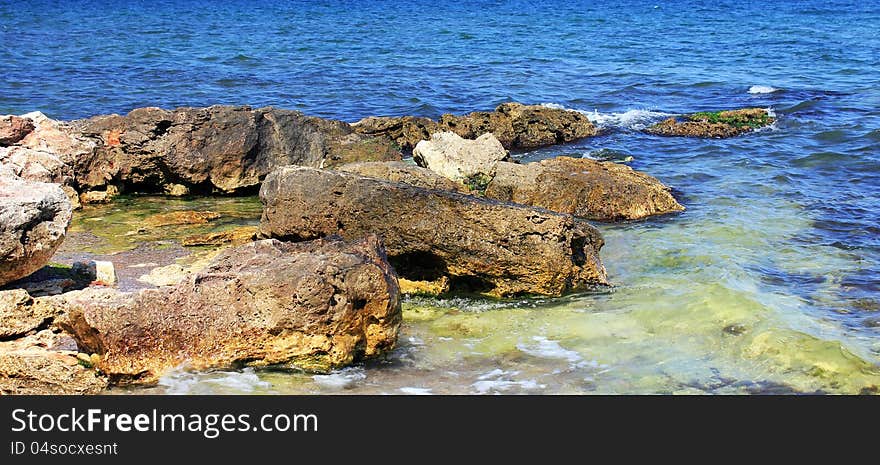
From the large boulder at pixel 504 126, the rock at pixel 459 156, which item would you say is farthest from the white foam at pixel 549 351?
the large boulder at pixel 504 126

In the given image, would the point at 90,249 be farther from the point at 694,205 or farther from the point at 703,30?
the point at 703,30

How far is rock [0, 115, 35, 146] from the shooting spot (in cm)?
1082

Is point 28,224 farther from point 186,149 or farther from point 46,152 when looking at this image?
point 186,149

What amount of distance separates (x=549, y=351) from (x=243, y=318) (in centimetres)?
240

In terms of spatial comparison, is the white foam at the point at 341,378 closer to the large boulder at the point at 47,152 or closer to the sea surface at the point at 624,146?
the sea surface at the point at 624,146

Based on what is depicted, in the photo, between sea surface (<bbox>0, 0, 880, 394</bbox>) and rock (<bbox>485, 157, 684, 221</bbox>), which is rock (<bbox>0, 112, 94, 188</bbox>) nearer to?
sea surface (<bbox>0, 0, 880, 394</bbox>)

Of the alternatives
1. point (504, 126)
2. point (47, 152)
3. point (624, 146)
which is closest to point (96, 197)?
point (47, 152)

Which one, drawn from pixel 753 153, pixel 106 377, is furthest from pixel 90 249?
pixel 753 153

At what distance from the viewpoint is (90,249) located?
9.26m

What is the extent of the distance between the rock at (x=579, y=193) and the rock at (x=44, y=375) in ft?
21.0

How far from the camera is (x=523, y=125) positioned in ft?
54.3

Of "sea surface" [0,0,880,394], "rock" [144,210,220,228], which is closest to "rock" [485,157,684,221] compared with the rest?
"sea surface" [0,0,880,394]

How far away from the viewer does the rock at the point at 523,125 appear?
1620cm

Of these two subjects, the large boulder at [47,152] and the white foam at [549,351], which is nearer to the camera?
the white foam at [549,351]
